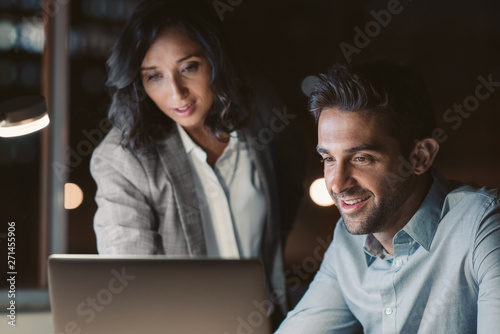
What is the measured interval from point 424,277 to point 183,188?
1057mm

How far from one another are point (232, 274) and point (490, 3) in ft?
5.81

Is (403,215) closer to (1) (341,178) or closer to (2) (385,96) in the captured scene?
(1) (341,178)

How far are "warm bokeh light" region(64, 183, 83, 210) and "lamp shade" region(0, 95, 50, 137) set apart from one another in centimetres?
61

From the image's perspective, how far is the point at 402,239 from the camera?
1862 millimetres

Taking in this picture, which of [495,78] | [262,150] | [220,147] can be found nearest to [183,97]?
[220,147]

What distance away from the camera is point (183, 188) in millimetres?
2328

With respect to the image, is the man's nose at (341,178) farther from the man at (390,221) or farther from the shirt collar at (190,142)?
the shirt collar at (190,142)

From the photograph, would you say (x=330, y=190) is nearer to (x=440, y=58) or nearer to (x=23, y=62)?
(x=440, y=58)

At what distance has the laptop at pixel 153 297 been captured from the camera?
1.30 m

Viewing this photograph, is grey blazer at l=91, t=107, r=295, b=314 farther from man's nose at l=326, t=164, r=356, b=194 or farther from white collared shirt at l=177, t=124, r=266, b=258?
man's nose at l=326, t=164, r=356, b=194

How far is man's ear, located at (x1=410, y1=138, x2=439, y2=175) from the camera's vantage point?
199 cm

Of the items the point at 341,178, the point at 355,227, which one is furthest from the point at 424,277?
the point at 341,178

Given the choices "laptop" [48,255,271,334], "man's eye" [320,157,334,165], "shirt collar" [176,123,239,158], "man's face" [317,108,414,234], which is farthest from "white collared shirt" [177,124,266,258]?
"laptop" [48,255,271,334]

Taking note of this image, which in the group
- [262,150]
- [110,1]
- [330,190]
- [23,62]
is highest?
[110,1]
